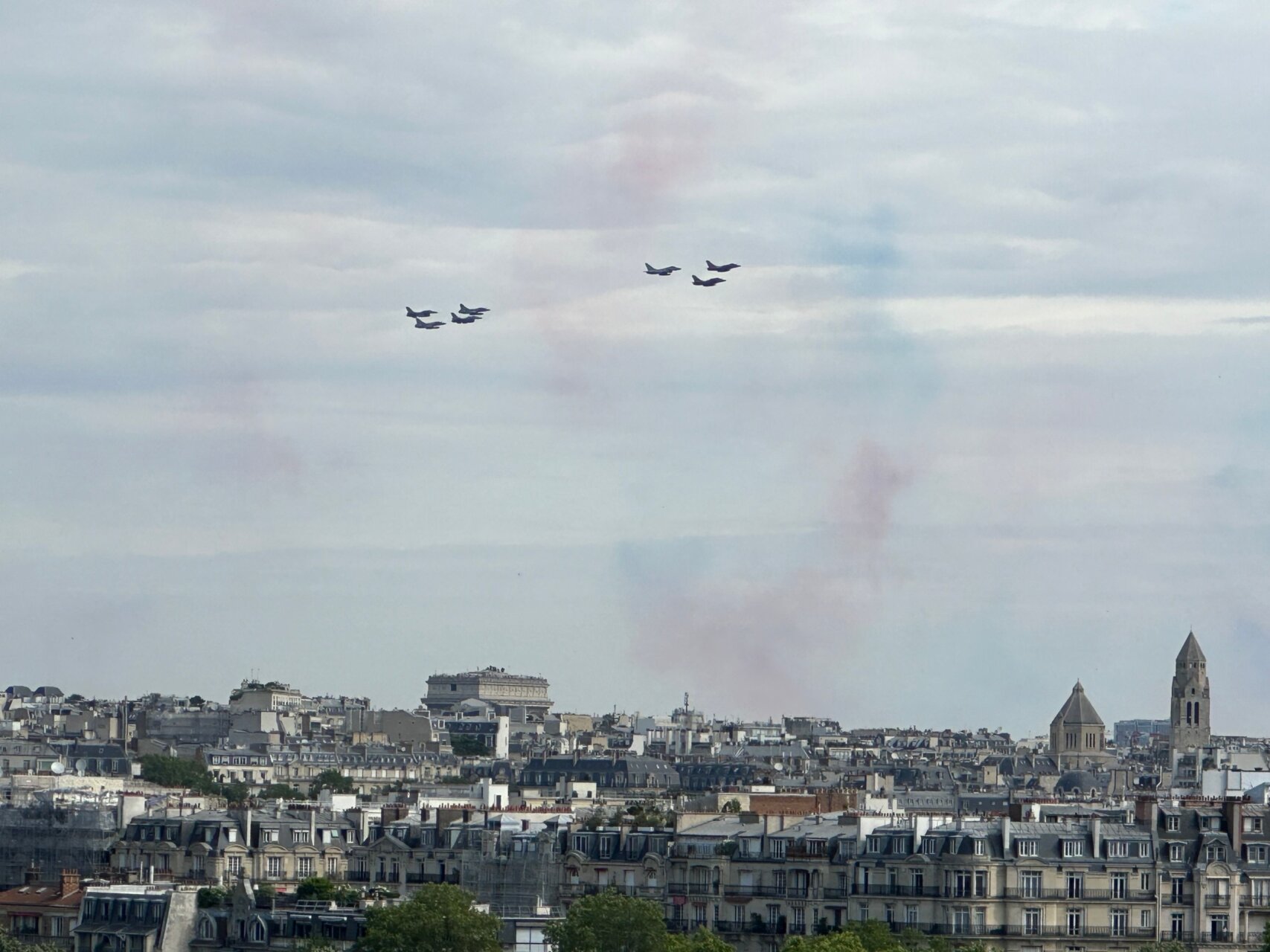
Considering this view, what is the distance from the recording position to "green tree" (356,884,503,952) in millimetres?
90625

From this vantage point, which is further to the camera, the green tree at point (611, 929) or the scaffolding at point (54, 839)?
the scaffolding at point (54, 839)

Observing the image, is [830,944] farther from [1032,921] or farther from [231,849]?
[231,849]

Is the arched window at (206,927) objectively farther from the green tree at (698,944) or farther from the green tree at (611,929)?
the green tree at (698,944)

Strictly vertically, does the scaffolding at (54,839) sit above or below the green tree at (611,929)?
above

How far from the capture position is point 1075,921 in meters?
95.8

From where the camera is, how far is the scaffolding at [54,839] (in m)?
125

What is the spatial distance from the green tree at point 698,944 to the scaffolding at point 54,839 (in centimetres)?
3375

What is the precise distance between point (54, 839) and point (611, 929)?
1604 inches

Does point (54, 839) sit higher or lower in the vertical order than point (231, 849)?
higher

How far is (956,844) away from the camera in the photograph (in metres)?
96.3

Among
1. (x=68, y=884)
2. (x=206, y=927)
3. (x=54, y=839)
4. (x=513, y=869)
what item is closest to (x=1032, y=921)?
(x=513, y=869)

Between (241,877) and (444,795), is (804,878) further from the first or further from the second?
(444,795)

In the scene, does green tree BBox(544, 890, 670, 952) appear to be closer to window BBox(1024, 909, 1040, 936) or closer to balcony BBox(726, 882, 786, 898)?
balcony BBox(726, 882, 786, 898)

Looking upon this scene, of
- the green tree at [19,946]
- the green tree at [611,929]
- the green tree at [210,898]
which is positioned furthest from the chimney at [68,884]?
the green tree at [611,929]
